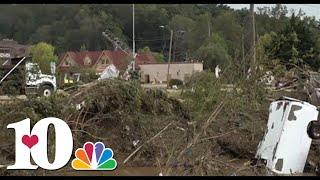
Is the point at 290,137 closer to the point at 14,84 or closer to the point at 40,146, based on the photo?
the point at 40,146

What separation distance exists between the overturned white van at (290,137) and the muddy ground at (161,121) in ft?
→ 0.75

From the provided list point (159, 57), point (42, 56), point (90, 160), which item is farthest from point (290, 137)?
point (159, 57)

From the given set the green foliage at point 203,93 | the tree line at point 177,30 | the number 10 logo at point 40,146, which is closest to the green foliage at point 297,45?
the tree line at point 177,30

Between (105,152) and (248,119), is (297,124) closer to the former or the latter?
(248,119)

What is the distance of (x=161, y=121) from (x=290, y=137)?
213 cm

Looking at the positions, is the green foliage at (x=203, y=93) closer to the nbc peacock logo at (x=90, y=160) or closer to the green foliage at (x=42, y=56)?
the nbc peacock logo at (x=90, y=160)

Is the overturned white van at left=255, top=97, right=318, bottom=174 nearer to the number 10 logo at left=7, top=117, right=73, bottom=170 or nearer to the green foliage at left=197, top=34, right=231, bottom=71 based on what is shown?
the green foliage at left=197, top=34, right=231, bottom=71

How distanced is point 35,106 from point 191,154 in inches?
90.9

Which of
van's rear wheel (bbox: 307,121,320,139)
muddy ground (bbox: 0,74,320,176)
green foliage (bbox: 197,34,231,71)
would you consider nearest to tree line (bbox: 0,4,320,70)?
green foliage (bbox: 197,34,231,71)

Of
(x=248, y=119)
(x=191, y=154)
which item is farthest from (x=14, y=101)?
(x=248, y=119)

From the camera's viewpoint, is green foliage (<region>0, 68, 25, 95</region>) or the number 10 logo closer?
the number 10 logo

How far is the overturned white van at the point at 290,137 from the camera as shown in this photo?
5.88 m

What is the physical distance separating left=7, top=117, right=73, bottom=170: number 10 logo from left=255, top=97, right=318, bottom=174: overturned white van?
2.37 m

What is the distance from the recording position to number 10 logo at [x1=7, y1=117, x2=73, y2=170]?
Answer: 503cm
